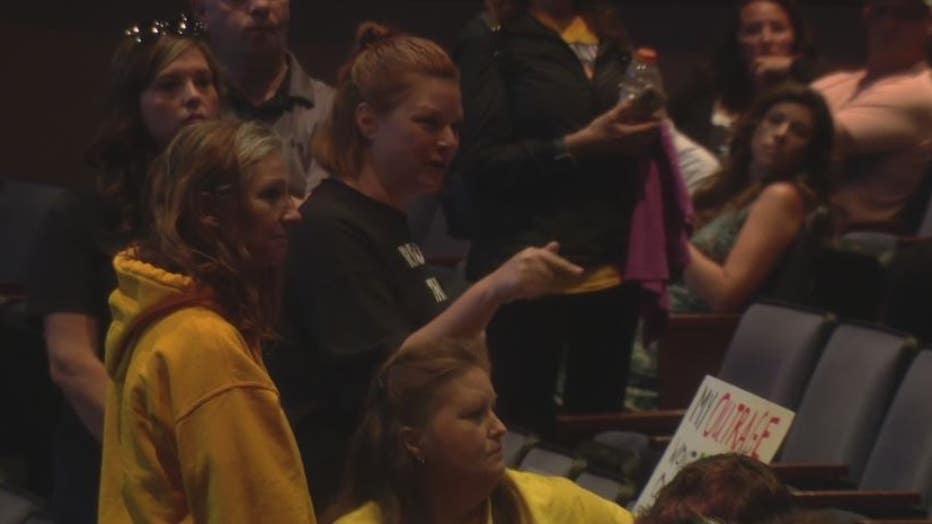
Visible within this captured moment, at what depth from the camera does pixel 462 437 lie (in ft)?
8.75

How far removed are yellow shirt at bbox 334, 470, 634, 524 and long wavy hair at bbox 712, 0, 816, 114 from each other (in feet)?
9.91

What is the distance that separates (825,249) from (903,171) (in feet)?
1.52

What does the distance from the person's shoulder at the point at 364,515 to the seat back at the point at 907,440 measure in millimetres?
1202

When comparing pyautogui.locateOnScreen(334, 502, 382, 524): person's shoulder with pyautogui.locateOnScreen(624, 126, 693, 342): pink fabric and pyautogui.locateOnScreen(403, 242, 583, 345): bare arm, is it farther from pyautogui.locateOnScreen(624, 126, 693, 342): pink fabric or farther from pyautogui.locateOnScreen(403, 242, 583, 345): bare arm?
pyautogui.locateOnScreen(624, 126, 693, 342): pink fabric

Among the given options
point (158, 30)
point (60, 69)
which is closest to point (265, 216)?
point (158, 30)

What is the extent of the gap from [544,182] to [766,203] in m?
0.78

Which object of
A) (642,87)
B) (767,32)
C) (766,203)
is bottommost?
(766,203)

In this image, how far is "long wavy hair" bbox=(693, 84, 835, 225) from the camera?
15.7 feet

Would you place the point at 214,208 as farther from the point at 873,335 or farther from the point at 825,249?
the point at 825,249

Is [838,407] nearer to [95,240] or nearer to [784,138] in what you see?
[784,138]

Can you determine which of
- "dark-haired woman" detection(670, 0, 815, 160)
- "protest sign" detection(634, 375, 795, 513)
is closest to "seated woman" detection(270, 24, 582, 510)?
"protest sign" detection(634, 375, 795, 513)

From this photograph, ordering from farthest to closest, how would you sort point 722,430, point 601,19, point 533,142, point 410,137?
point 601,19 < point 533,142 < point 722,430 < point 410,137

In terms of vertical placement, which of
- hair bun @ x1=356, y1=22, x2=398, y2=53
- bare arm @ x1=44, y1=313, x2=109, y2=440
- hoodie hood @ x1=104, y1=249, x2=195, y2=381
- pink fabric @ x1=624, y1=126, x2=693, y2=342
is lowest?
pink fabric @ x1=624, y1=126, x2=693, y2=342

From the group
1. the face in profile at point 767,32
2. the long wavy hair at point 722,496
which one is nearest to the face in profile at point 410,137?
the long wavy hair at point 722,496
